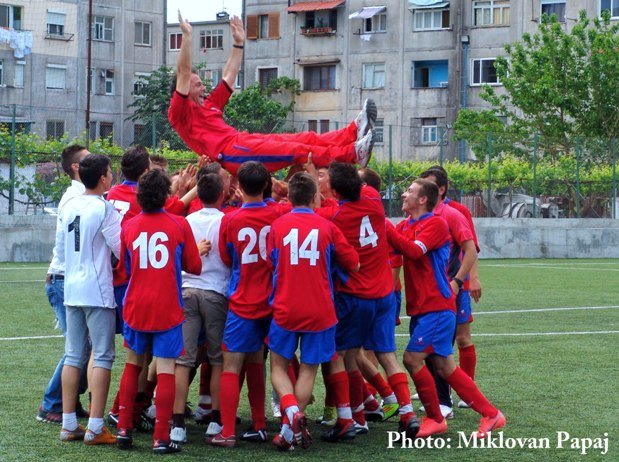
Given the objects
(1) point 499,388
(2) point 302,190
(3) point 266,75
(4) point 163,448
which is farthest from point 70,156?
(3) point 266,75

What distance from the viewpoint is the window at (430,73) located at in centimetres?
6056

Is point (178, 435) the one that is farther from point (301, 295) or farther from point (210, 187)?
point (210, 187)

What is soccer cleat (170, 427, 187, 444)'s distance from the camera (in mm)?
7855

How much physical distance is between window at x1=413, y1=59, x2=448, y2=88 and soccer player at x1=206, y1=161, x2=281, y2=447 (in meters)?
53.2

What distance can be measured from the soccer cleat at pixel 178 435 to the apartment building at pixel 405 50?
51.8m

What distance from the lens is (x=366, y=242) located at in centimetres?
838

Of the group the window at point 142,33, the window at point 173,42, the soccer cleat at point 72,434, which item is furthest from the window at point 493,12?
the soccer cleat at point 72,434

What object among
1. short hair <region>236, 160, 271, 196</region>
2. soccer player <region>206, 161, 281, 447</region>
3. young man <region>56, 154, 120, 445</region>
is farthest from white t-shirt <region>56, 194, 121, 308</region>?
short hair <region>236, 160, 271, 196</region>

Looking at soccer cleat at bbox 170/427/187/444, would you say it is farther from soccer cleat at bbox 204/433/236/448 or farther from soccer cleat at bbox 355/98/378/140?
soccer cleat at bbox 355/98/378/140

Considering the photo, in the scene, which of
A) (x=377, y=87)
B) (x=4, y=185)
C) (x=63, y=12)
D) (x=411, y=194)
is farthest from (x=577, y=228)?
(x=63, y=12)

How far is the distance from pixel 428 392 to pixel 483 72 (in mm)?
52807

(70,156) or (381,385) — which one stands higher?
(70,156)

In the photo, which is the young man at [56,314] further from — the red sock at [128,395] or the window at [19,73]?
the window at [19,73]

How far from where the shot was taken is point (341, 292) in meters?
8.33
